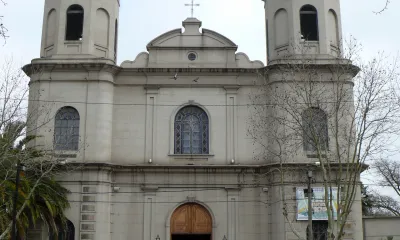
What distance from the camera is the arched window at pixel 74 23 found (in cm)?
2833

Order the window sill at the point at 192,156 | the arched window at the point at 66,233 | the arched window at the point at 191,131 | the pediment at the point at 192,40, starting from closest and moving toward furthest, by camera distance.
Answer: the arched window at the point at 66,233, the window sill at the point at 192,156, the arched window at the point at 191,131, the pediment at the point at 192,40

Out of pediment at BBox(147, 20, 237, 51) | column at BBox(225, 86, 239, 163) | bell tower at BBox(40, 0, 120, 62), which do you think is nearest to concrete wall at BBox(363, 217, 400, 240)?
column at BBox(225, 86, 239, 163)

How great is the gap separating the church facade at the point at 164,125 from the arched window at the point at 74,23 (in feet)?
0.17

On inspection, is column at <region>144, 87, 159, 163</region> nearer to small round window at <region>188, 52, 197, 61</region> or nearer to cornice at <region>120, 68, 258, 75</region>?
cornice at <region>120, 68, 258, 75</region>

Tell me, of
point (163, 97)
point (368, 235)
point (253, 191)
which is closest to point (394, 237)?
point (368, 235)

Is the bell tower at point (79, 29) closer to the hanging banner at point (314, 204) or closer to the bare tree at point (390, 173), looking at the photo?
the hanging banner at point (314, 204)

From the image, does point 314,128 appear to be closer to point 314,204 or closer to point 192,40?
point 314,204

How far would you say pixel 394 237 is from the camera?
27938 millimetres

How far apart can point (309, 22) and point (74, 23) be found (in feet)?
40.6

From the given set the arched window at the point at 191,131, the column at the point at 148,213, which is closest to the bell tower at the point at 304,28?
the arched window at the point at 191,131

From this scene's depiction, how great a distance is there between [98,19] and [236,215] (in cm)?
1227

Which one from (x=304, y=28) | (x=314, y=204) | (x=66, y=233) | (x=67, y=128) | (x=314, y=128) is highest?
(x=304, y=28)

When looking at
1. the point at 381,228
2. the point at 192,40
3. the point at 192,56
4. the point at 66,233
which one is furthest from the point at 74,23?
the point at 381,228

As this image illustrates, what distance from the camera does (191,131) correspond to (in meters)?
27.4
